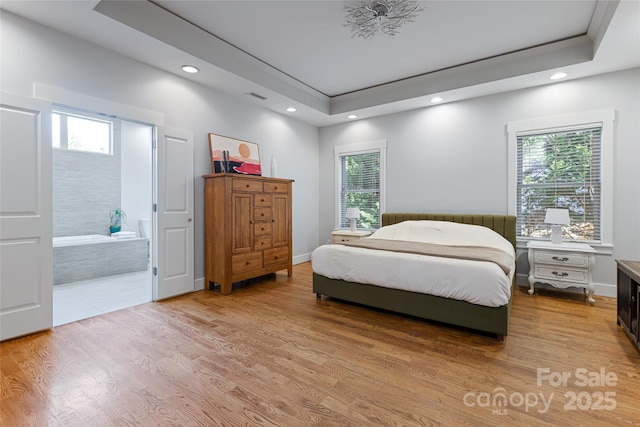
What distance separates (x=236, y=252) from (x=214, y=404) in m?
2.31

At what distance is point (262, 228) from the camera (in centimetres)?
427

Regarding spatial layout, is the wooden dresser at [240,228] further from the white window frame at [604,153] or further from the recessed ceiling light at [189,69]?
the white window frame at [604,153]

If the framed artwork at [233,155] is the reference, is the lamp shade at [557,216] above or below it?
below

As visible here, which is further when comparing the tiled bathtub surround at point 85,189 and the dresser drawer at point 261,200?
the tiled bathtub surround at point 85,189

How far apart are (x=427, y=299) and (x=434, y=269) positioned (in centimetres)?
30

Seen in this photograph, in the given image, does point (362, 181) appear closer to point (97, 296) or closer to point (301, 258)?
point (301, 258)

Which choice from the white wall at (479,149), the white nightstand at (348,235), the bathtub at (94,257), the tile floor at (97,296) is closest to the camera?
the tile floor at (97,296)

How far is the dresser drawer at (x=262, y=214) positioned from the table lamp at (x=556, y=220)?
3.61m

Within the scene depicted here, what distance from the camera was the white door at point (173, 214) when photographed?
353 centimetres

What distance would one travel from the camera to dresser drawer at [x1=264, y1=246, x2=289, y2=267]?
434 cm

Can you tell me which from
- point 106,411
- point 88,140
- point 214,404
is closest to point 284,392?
point 214,404

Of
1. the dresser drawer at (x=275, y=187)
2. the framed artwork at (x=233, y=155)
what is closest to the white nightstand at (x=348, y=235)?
the dresser drawer at (x=275, y=187)

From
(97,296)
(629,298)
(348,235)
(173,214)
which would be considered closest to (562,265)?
(629,298)

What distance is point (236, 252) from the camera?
3.88 m
